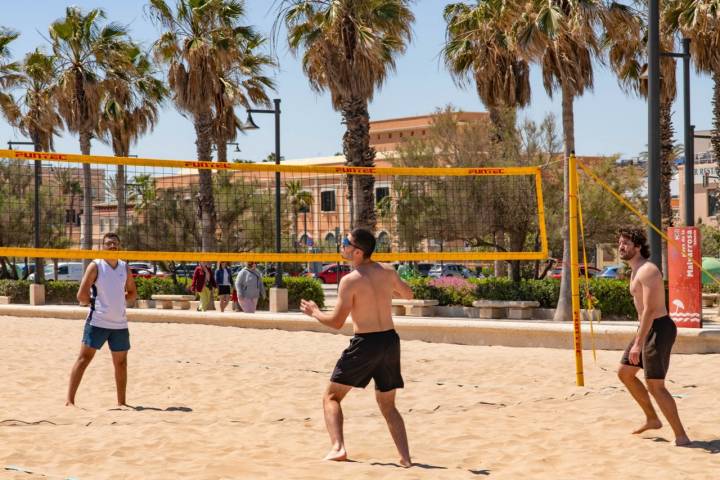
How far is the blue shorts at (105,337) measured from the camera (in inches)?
366

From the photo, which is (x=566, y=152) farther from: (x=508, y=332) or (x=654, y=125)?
(x=508, y=332)

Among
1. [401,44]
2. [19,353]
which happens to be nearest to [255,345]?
[19,353]

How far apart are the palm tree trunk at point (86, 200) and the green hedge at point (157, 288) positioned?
203cm

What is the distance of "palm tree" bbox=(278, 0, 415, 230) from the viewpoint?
80.2 ft

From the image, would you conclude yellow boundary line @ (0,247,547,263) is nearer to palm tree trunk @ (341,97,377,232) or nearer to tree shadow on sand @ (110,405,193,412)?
tree shadow on sand @ (110,405,193,412)

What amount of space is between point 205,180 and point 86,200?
5298 millimetres

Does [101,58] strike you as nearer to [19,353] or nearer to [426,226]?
[426,226]

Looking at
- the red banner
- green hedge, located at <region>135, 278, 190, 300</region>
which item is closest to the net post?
the red banner

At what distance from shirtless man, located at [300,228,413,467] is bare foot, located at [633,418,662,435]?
208cm

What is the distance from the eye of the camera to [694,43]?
25.5 m

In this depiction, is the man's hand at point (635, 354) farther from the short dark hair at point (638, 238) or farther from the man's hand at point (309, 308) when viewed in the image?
the man's hand at point (309, 308)

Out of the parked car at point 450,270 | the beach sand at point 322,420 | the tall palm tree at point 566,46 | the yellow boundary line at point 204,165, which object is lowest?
the beach sand at point 322,420

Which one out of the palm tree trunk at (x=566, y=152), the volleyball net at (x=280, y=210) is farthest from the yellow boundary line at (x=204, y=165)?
the palm tree trunk at (x=566, y=152)

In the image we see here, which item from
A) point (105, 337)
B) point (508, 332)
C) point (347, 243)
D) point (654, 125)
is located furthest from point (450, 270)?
point (347, 243)
